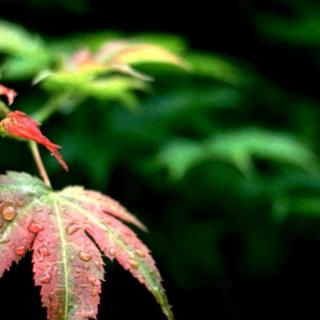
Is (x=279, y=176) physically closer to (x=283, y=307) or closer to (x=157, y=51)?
(x=283, y=307)

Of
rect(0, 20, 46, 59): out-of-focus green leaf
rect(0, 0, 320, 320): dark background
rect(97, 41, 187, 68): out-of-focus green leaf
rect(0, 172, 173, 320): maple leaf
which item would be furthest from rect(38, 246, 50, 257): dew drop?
rect(0, 0, 320, 320): dark background

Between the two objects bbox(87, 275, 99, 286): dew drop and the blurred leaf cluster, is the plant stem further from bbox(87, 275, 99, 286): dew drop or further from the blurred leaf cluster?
the blurred leaf cluster

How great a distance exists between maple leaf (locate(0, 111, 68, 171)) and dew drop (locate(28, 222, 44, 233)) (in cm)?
6

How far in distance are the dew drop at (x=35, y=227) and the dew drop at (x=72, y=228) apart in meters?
0.02

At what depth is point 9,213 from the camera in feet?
2.12

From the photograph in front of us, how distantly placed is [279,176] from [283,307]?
0.45 m

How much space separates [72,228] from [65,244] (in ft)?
0.09

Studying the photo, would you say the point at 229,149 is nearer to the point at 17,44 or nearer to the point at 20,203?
the point at 17,44

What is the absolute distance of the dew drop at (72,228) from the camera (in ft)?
2.16

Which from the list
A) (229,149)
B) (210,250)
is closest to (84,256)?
(229,149)

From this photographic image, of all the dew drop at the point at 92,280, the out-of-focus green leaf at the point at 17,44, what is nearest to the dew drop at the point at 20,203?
the dew drop at the point at 92,280

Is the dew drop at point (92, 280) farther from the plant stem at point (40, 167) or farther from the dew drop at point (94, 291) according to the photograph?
the plant stem at point (40, 167)

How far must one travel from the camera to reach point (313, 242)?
2160mm

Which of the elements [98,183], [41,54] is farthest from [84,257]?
[98,183]
